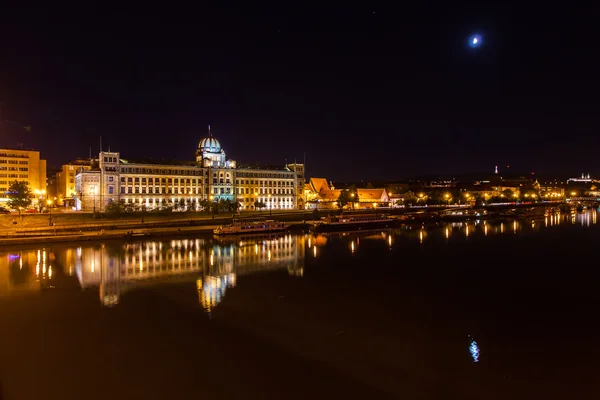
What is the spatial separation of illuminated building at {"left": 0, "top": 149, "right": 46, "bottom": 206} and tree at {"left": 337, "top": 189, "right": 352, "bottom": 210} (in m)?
49.1

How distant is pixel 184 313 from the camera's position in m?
15.7

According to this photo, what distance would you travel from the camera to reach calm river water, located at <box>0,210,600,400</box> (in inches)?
404

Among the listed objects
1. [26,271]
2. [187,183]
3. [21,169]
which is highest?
[21,169]

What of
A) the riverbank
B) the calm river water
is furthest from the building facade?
the calm river water

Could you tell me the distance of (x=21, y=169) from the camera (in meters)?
67.6

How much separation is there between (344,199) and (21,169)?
55269 millimetres

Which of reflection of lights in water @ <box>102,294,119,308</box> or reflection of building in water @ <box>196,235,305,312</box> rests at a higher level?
reflection of building in water @ <box>196,235,305,312</box>

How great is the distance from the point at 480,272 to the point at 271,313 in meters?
14.7

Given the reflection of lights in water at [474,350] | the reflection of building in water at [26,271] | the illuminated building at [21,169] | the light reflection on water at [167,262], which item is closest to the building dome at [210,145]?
the illuminated building at [21,169]

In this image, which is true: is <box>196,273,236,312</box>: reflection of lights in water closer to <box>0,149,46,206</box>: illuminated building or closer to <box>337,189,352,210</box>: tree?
<box>337,189,352,210</box>: tree

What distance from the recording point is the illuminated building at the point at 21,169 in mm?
66000

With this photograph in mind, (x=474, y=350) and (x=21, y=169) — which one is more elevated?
(x=21, y=169)

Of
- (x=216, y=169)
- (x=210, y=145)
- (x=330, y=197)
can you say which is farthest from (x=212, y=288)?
(x=330, y=197)

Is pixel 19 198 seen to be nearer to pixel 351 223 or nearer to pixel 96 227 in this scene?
pixel 96 227
